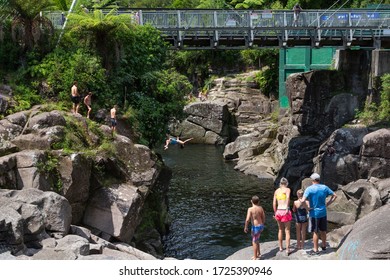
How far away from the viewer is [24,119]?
1953cm

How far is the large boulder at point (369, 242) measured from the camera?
41.4 ft

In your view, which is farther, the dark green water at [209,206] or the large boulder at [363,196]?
the large boulder at [363,196]

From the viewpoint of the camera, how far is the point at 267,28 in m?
30.5

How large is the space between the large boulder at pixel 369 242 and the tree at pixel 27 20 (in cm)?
1431

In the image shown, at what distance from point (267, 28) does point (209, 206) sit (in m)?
9.28

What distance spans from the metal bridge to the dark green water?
7.70 m

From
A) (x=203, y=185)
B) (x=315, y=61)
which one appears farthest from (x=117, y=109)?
(x=315, y=61)

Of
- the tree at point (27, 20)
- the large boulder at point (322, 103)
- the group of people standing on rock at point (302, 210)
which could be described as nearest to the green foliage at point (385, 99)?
the large boulder at point (322, 103)

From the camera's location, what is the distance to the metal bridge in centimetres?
3012

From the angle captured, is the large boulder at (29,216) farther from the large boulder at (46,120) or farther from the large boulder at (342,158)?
the large boulder at (342,158)

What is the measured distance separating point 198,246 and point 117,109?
618 cm

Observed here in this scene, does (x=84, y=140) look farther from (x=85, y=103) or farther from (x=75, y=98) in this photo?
(x=85, y=103)

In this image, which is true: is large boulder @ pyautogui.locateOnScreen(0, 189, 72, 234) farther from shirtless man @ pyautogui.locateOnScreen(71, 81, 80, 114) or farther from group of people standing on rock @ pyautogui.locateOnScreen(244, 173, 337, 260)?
shirtless man @ pyautogui.locateOnScreen(71, 81, 80, 114)

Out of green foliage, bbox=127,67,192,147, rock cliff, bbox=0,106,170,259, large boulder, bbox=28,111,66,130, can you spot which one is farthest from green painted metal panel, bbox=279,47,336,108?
large boulder, bbox=28,111,66,130
